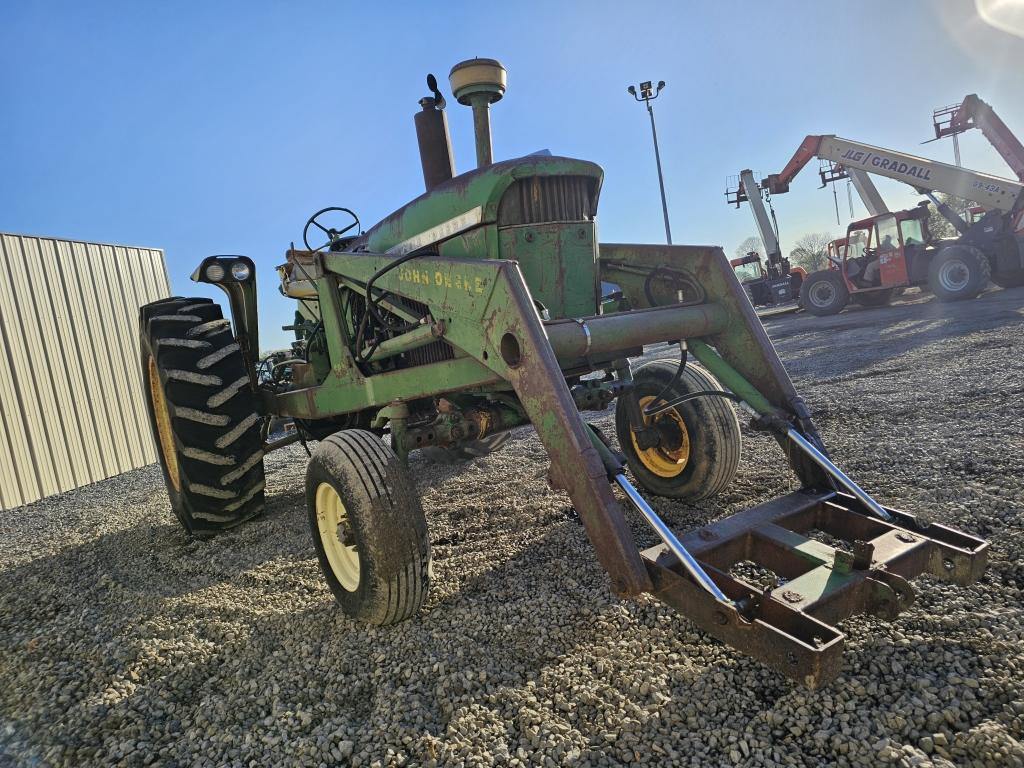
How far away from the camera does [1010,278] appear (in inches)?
511

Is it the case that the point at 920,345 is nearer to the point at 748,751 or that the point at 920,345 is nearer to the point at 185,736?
the point at 748,751

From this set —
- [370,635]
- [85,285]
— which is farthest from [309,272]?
[85,285]

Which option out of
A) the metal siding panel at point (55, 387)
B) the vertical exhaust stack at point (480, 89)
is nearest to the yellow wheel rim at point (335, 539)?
the vertical exhaust stack at point (480, 89)

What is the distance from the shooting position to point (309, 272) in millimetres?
3568

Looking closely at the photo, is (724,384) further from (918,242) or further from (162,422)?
(918,242)

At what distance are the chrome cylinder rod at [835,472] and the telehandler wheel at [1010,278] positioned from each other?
46.5 feet

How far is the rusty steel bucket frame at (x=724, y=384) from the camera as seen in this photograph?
166 cm

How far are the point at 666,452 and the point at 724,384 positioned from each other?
0.81 m

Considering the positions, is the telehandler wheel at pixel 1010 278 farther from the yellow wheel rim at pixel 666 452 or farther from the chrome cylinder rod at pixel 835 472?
the chrome cylinder rod at pixel 835 472

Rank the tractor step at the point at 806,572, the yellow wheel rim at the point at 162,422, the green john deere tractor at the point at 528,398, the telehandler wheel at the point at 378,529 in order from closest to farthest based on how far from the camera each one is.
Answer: the tractor step at the point at 806,572 < the green john deere tractor at the point at 528,398 < the telehandler wheel at the point at 378,529 < the yellow wheel rim at the point at 162,422

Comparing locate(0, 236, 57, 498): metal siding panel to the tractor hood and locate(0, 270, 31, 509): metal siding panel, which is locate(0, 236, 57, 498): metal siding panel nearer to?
locate(0, 270, 31, 509): metal siding panel

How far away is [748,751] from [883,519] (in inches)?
40.0

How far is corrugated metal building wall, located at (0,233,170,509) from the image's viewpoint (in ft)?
21.2

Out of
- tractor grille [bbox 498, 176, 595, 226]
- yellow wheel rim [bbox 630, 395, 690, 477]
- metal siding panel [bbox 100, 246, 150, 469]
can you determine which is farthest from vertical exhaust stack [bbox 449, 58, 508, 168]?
metal siding panel [bbox 100, 246, 150, 469]
